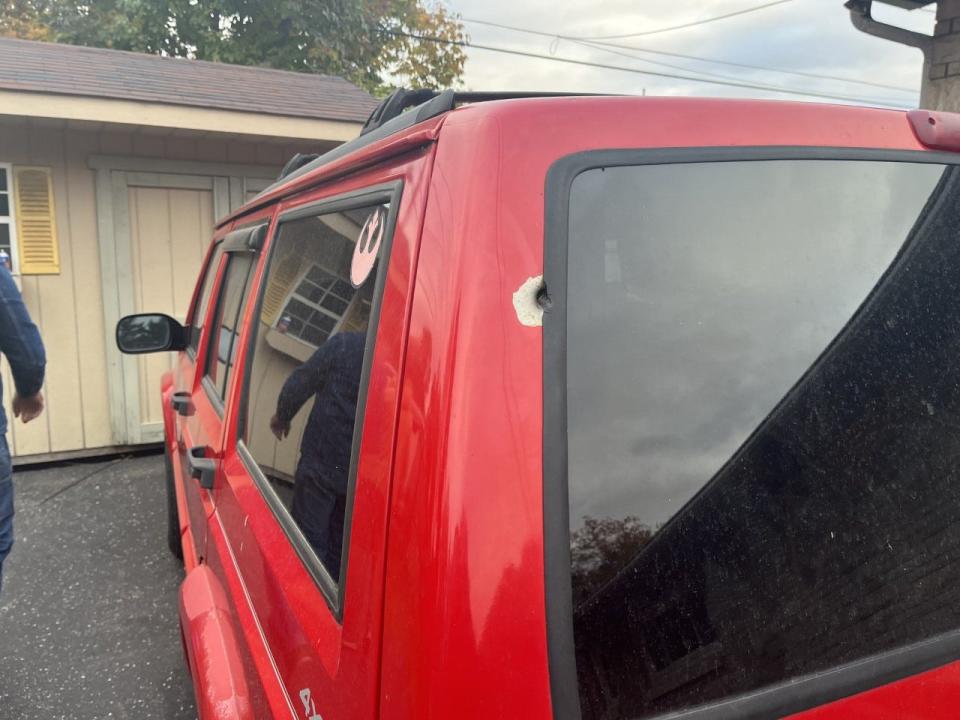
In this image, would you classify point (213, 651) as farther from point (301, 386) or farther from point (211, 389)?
point (211, 389)

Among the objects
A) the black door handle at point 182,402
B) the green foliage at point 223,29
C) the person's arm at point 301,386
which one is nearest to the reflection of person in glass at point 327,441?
the person's arm at point 301,386

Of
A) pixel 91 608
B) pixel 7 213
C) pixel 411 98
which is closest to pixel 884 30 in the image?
pixel 411 98

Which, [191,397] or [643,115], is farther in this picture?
[191,397]

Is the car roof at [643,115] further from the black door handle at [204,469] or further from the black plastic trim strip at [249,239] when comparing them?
the black door handle at [204,469]

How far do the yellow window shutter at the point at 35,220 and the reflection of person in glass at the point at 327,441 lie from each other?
211 inches

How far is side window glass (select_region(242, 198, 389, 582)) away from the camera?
3.53ft

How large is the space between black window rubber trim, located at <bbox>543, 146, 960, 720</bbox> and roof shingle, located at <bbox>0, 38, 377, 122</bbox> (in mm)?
5375

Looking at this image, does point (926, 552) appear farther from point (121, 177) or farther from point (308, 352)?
point (121, 177)

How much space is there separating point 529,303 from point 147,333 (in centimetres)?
324

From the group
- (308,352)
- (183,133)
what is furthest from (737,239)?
(183,133)

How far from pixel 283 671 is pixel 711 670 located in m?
0.68

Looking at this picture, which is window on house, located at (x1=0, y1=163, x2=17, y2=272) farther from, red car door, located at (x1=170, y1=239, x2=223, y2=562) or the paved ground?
red car door, located at (x1=170, y1=239, x2=223, y2=562)

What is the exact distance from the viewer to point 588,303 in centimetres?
85

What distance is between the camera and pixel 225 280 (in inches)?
115
